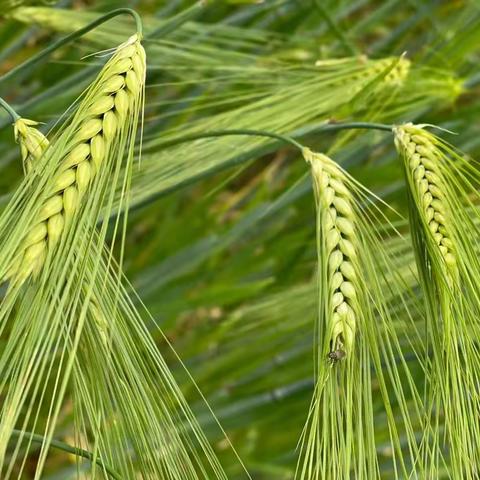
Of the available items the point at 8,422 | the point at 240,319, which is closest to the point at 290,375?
the point at 240,319

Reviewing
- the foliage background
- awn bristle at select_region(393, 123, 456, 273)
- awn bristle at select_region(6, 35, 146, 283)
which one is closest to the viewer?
awn bristle at select_region(6, 35, 146, 283)

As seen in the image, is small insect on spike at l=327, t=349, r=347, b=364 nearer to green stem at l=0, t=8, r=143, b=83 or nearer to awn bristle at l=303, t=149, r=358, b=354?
awn bristle at l=303, t=149, r=358, b=354

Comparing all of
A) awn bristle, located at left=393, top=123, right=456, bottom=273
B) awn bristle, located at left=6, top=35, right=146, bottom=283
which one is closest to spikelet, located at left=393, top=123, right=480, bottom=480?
awn bristle, located at left=393, top=123, right=456, bottom=273

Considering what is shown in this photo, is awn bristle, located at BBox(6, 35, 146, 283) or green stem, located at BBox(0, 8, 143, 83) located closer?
awn bristle, located at BBox(6, 35, 146, 283)

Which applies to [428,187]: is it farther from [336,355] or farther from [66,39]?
[66,39]

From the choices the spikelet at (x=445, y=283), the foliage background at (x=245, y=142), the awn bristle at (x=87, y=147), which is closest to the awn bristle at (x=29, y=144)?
the awn bristle at (x=87, y=147)

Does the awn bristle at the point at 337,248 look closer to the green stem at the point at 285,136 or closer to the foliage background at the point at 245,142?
the green stem at the point at 285,136

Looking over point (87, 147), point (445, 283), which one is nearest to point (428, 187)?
point (445, 283)
